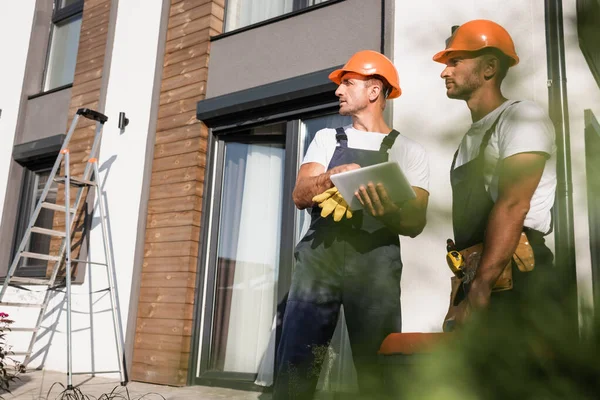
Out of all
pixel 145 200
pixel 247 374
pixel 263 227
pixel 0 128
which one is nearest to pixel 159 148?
pixel 145 200

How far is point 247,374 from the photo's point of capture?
485 cm

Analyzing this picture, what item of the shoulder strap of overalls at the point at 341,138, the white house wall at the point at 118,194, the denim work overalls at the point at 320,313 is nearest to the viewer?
the denim work overalls at the point at 320,313

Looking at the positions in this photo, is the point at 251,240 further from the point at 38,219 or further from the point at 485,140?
the point at 485,140

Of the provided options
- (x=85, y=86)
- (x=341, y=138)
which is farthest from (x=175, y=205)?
(x=341, y=138)

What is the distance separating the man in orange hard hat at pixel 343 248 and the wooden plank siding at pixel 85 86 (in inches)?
165

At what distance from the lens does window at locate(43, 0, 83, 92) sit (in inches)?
294

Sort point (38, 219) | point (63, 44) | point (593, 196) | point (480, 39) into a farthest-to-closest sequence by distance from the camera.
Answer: point (63, 44) → point (38, 219) → point (480, 39) → point (593, 196)

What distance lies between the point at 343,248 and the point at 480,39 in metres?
1.00

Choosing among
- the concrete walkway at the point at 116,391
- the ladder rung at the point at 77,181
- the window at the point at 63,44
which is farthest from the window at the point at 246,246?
the window at the point at 63,44

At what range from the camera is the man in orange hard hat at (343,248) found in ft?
5.80

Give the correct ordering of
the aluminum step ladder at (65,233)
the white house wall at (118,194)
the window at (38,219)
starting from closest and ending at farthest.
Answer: the aluminum step ladder at (65,233) → the white house wall at (118,194) → the window at (38,219)

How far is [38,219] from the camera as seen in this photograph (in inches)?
275

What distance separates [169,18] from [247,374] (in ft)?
11.8

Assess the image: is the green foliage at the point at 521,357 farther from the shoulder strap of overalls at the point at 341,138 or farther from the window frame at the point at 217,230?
the window frame at the point at 217,230
